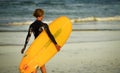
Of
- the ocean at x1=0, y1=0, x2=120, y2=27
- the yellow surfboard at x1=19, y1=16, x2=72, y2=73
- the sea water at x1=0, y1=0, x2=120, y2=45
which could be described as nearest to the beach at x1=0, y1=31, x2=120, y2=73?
the sea water at x1=0, y1=0, x2=120, y2=45

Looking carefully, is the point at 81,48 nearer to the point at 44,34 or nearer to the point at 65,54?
the point at 65,54

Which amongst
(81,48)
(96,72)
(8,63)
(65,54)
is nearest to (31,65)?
(96,72)

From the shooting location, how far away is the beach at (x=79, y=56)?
25.9ft

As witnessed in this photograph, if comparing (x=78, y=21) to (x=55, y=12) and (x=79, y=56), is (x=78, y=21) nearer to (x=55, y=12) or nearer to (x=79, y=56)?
(x=55, y=12)

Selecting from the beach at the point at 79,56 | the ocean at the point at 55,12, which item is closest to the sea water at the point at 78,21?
the ocean at the point at 55,12

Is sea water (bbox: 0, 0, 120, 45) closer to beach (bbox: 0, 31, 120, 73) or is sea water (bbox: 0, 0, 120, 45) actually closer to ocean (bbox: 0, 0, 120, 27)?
ocean (bbox: 0, 0, 120, 27)

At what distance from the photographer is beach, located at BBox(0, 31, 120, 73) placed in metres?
→ 7.91

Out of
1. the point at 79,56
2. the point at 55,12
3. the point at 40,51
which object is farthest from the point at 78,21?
the point at 40,51

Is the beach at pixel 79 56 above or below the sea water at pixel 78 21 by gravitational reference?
above

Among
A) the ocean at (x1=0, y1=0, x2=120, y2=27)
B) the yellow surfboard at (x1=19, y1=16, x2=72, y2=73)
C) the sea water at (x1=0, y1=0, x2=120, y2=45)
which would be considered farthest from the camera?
the ocean at (x1=0, y1=0, x2=120, y2=27)

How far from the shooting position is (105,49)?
10375 millimetres

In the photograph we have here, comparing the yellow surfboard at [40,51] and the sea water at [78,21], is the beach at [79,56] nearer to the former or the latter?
the sea water at [78,21]

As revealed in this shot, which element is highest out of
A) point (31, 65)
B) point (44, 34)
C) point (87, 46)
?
point (44, 34)

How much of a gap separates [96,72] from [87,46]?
A: 11.8 feet
